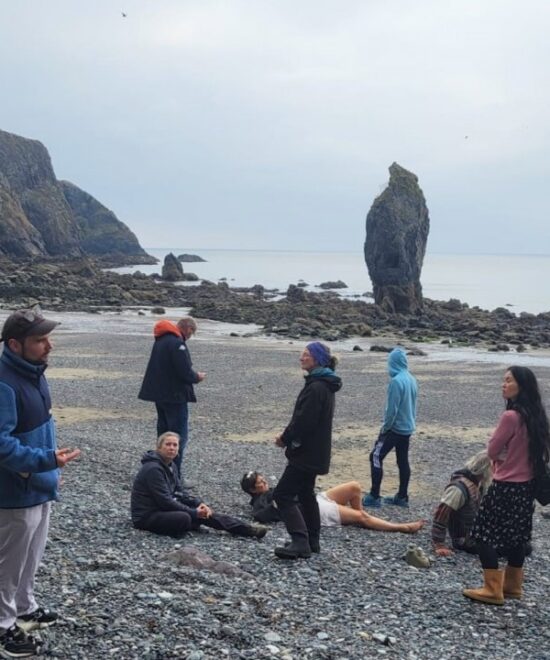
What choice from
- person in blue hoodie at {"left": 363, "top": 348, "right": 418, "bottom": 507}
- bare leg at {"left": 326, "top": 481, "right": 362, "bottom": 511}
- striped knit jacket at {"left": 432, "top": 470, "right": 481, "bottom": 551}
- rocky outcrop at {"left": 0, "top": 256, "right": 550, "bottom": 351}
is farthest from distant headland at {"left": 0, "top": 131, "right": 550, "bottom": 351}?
striped knit jacket at {"left": 432, "top": 470, "right": 481, "bottom": 551}

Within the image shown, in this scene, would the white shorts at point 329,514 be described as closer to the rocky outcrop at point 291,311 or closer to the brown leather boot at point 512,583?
the brown leather boot at point 512,583

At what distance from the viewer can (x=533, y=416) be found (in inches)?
258

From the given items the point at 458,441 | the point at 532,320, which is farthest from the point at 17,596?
the point at 532,320

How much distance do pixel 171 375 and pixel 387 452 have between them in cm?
306

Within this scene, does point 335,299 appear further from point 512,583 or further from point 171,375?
point 512,583

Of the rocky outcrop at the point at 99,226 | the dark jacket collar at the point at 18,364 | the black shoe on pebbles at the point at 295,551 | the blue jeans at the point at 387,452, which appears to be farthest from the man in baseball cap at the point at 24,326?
the rocky outcrop at the point at 99,226

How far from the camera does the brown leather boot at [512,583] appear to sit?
699 centimetres

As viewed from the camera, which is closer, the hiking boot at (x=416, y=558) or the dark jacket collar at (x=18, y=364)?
the dark jacket collar at (x=18, y=364)

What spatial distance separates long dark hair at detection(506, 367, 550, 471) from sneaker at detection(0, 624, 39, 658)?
414 cm

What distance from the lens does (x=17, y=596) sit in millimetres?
5062

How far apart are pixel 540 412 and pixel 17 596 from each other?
4.30 m

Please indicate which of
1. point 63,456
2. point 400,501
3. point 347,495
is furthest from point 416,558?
point 63,456

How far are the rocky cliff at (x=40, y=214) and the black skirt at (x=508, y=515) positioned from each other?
97115 mm

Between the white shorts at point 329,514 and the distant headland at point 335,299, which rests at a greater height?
the distant headland at point 335,299
